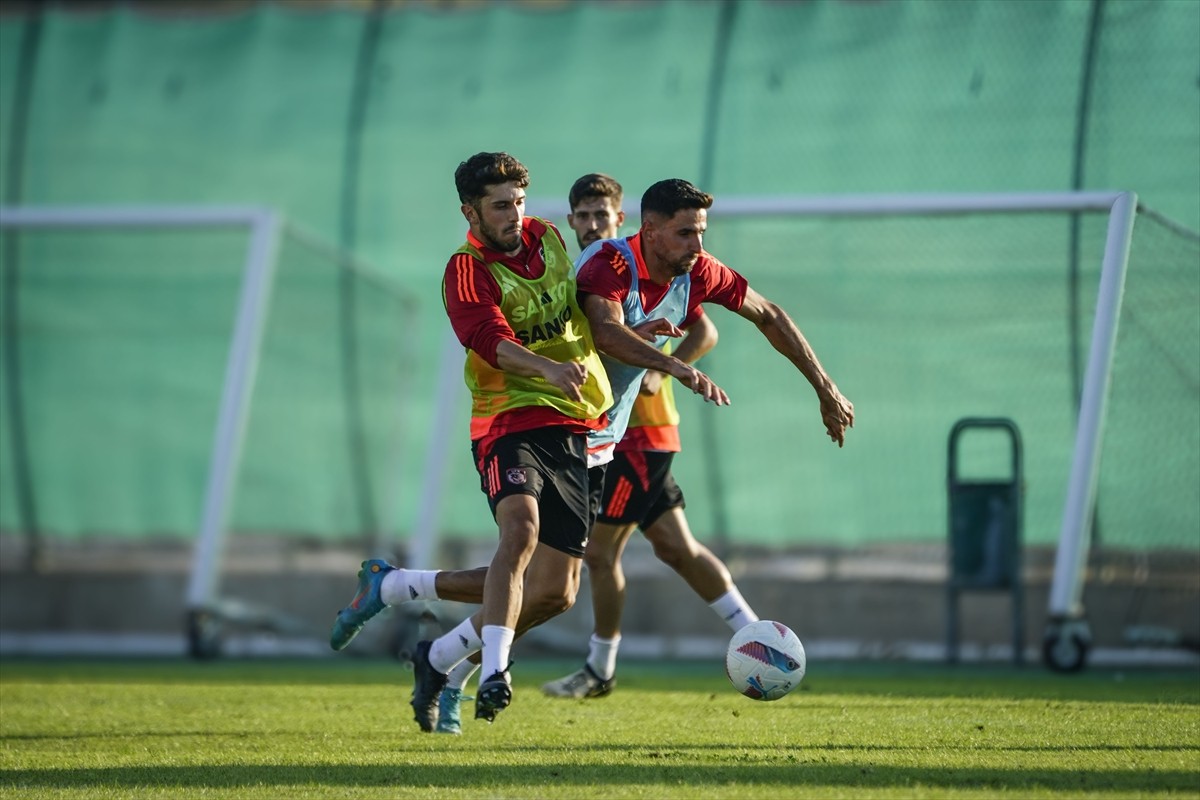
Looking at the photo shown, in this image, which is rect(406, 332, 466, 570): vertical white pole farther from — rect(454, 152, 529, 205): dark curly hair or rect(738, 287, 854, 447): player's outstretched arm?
rect(454, 152, 529, 205): dark curly hair

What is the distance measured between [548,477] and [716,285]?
1140mm

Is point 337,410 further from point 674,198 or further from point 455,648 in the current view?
point 674,198

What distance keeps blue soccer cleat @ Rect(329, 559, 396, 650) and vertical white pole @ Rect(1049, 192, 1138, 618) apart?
4825 mm

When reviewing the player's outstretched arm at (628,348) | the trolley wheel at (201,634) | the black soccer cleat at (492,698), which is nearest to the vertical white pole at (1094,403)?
the player's outstretched arm at (628,348)

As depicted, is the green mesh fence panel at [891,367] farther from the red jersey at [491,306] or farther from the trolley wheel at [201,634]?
the red jersey at [491,306]

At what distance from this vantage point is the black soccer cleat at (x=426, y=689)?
19.6ft

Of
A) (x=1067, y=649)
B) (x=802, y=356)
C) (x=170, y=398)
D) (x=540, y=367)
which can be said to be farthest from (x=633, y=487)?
(x=170, y=398)

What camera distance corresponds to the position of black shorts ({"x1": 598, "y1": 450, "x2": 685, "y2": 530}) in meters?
7.12

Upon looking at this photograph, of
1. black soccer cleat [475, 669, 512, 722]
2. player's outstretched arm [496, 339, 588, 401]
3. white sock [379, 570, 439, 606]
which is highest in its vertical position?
player's outstretched arm [496, 339, 588, 401]

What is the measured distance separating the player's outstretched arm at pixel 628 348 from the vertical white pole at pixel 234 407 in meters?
5.32

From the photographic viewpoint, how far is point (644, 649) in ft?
37.6

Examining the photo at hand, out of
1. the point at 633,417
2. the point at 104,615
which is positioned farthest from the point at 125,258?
the point at 633,417

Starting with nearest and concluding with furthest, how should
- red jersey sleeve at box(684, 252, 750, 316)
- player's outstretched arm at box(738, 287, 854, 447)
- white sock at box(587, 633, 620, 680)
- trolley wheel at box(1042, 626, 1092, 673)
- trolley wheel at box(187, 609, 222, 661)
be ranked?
player's outstretched arm at box(738, 287, 854, 447)
red jersey sleeve at box(684, 252, 750, 316)
white sock at box(587, 633, 620, 680)
trolley wheel at box(1042, 626, 1092, 673)
trolley wheel at box(187, 609, 222, 661)

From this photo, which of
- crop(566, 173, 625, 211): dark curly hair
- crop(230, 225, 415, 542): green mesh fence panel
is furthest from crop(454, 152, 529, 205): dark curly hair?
crop(230, 225, 415, 542): green mesh fence panel
